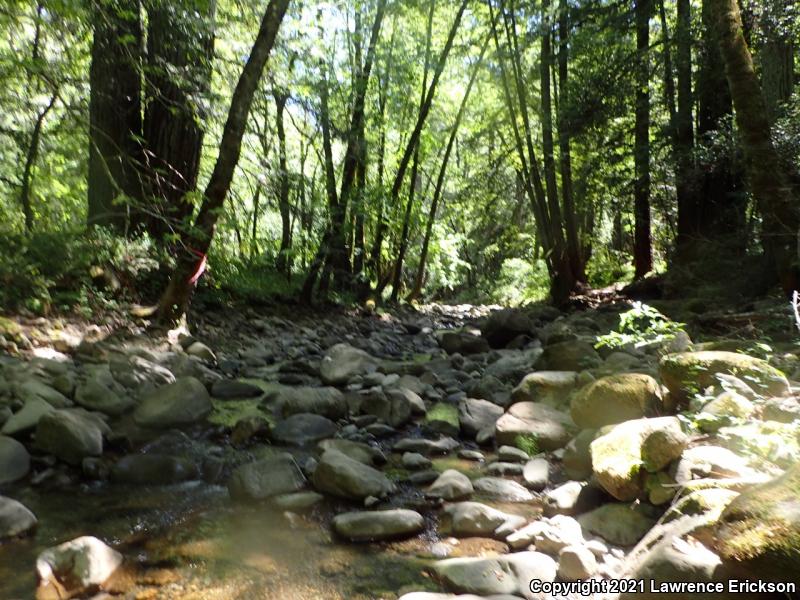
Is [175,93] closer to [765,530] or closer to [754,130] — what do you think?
[754,130]

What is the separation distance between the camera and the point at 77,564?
242 cm

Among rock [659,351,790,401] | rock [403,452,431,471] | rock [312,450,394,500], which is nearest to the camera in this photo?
rock [659,351,790,401]

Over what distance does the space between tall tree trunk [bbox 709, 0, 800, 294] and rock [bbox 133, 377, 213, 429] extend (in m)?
5.33

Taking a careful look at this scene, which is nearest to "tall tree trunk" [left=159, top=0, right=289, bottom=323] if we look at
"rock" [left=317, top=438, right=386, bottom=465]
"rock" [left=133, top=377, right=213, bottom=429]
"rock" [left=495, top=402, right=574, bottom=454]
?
"rock" [left=133, top=377, right=213, bottom=429]

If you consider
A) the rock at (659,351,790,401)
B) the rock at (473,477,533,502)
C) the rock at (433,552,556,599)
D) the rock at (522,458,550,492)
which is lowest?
the rock at (433,552,556,599)

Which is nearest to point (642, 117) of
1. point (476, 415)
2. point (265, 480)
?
point (476, 415)

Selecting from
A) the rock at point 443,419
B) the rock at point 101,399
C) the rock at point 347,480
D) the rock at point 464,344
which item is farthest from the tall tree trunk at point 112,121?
the rock at point 347,480

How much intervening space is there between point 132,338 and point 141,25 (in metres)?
3.77

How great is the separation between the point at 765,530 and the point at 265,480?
8.46ft

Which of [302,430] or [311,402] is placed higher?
[311,402]

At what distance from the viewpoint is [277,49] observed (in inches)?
350

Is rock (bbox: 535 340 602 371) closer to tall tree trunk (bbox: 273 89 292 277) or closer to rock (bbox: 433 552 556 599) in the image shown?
rock (bbox: 433 552 556 599)

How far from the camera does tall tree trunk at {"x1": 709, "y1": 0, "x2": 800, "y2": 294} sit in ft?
17.5

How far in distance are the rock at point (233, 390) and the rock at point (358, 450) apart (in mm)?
1646
